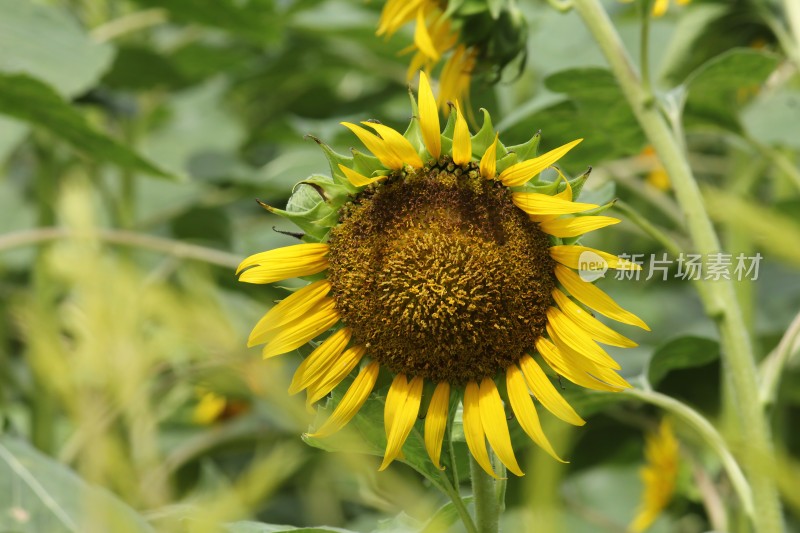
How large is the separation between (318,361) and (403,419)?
67 millimetres

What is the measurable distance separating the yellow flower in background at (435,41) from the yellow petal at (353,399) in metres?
0.31

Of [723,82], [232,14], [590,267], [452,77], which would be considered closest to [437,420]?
[590,267]

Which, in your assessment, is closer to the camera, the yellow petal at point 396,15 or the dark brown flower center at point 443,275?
the dark brown flower center at point 443,275

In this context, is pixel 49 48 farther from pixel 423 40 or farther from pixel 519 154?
pixel 519 154

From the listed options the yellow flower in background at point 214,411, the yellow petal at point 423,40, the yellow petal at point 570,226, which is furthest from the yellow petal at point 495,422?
the yellow flower in background at point 214,411

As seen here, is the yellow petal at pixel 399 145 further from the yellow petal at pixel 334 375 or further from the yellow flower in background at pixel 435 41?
the yellow flower in background at pixel 435 41

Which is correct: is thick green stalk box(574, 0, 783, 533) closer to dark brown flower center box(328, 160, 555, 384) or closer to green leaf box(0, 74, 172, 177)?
dark brown flower center box(328, 160, 555, 384)

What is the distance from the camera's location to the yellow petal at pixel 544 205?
0.58 metres

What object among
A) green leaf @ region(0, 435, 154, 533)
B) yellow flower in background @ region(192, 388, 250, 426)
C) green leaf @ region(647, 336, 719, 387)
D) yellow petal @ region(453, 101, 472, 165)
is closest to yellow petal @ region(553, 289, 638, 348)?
yellow petal @ region(453, 101, 472, 165)

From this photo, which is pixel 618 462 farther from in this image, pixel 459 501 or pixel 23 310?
pixel 23 310

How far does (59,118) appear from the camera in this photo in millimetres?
1059

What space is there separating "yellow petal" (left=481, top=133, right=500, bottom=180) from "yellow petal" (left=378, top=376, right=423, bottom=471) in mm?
135

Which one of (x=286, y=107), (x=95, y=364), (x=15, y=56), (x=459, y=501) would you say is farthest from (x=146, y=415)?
(x=286, y=107)

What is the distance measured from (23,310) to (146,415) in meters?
0.11
